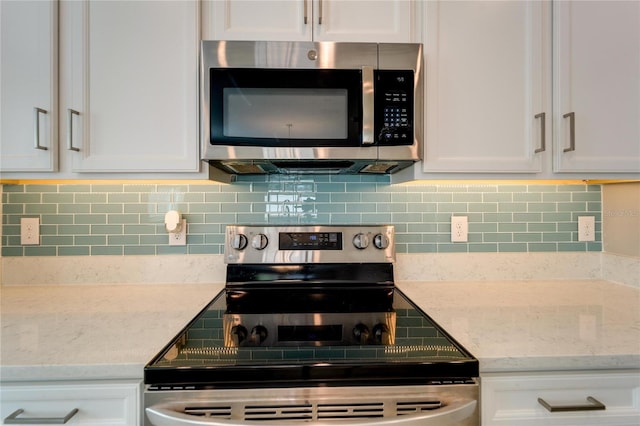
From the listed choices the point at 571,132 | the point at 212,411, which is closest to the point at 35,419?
the point at 212,411

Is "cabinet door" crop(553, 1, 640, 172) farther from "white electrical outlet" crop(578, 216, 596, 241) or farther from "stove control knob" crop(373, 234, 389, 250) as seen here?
"stove control knob" crop(373, 234, 389, 250)

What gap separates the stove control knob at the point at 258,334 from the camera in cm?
96

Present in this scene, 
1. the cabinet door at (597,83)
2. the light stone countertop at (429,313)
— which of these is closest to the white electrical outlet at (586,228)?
the light stone countertop at (429,313)

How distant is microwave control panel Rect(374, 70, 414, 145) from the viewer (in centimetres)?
118

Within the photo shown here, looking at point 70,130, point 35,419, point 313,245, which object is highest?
point 70,130

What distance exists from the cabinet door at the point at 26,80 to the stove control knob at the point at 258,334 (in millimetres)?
897

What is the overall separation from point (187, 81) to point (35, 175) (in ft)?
1.97

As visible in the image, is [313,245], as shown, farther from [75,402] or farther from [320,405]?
[75,402]

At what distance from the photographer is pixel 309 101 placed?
1185 mm

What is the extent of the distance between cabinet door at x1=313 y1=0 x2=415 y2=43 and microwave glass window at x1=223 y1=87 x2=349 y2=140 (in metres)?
0.22

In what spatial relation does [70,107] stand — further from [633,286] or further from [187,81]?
[633,286]

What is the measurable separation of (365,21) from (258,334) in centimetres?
108

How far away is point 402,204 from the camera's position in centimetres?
157

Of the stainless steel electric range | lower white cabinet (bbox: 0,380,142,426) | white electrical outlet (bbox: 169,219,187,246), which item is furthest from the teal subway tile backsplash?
lower white cabinet (bbox: 0,380,142,426)
